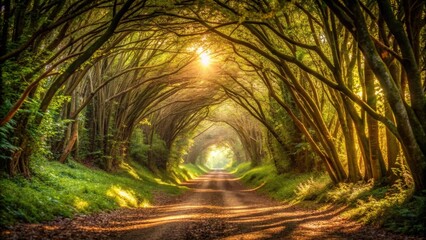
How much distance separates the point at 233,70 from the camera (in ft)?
76.0

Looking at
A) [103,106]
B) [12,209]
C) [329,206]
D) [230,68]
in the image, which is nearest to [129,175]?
[103,106]

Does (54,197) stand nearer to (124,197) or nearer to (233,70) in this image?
(124,197)

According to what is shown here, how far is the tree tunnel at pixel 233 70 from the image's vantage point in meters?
8.61

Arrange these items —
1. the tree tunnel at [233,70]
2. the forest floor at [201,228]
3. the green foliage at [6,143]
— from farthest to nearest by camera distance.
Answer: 1. the green foliage at [6,143]
2. the tree tunnel at [233,70]
3. the forest floor at [201,228]

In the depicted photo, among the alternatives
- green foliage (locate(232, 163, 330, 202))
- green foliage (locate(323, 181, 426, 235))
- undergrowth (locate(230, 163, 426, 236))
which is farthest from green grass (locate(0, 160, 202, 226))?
green foliage (locate(323, 181, 426, 235))

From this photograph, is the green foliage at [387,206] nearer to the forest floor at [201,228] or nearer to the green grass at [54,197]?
the forest floor at [201,228]

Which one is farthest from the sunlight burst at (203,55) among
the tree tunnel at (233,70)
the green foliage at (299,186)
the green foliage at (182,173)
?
the green foliage at (182,173)

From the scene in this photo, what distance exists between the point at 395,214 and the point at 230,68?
1598 cm

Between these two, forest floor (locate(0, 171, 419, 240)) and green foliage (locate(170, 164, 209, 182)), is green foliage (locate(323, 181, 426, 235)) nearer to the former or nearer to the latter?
forest floor (locate(0, 171, 419, 240))

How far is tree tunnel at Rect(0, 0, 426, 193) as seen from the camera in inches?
339

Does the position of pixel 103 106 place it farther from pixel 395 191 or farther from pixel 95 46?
pixel 395 191

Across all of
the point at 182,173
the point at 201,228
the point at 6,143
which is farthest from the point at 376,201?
the point at 182,173

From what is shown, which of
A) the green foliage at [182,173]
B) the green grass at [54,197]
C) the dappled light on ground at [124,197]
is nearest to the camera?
the green grass at [54,197]

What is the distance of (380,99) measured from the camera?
12.1 meters
